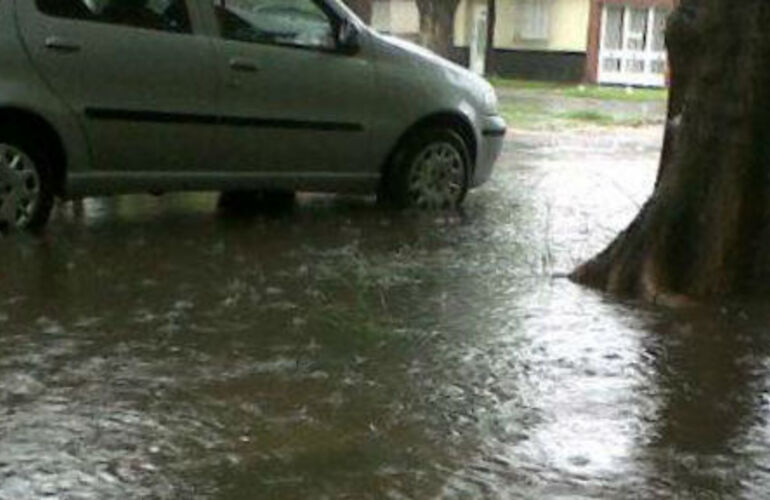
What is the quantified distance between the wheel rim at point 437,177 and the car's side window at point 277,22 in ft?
3.94

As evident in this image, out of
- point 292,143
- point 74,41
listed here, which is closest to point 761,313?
point 292,143

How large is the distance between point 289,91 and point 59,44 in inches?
67.6

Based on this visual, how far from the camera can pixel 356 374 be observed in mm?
5672

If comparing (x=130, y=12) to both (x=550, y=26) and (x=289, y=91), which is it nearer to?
(x=289, y=91)

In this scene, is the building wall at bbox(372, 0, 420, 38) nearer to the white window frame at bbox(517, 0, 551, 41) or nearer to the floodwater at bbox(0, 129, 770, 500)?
the white window frame at bbox(517, 0, 551, 41)

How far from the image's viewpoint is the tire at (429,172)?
10.2m

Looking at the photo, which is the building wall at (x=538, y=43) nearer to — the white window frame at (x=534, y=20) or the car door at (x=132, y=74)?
the white window frame at (x=534, y=20)

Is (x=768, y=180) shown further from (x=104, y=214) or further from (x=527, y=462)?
(x=104, y=214)

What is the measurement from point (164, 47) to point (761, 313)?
4162 millimetres

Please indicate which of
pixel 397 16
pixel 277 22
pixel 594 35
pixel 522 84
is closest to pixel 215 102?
pixel 277 22

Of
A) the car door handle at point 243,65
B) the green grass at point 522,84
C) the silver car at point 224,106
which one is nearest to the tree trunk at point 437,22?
the green grass at point 522,84

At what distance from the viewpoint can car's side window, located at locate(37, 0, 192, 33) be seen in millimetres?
8430

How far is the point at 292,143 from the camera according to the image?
9.55 meters

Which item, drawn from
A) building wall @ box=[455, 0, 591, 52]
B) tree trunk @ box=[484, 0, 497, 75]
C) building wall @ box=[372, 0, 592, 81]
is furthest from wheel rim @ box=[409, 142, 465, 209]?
building wall @ box=[455, 0, 591, 52]
